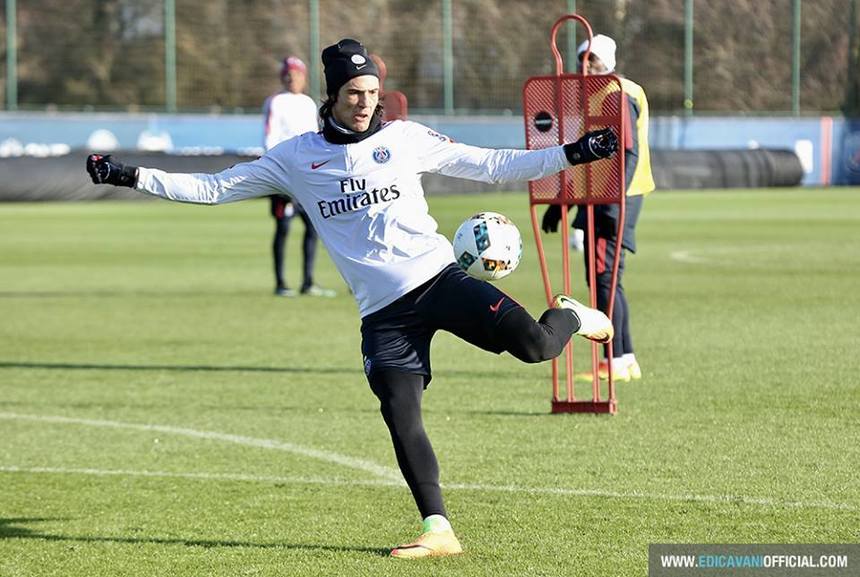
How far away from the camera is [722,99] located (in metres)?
50.4

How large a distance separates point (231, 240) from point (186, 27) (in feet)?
68.7

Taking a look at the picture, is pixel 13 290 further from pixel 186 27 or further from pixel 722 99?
pixel 722 99

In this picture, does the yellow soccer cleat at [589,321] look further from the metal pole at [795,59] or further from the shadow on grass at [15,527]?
the metal pole at [795,59]

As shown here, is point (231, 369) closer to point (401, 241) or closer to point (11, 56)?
point (401, 241)

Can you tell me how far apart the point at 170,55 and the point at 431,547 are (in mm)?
41212

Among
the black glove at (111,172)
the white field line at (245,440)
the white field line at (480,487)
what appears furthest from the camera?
the white field line at (245,440)

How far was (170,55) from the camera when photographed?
1825 inches

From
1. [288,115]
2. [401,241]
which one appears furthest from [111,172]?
[288,115]

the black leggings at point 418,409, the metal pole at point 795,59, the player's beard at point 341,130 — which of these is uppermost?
the metal pole at point 795,59

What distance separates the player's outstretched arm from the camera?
279 inches

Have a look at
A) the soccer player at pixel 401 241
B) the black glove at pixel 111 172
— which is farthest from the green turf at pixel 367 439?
the black glove at pixel 111 172

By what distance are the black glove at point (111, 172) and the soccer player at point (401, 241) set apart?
2.25 ft

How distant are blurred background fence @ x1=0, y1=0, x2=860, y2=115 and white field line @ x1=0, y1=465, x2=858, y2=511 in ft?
121

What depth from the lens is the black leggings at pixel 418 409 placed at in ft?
21.7
